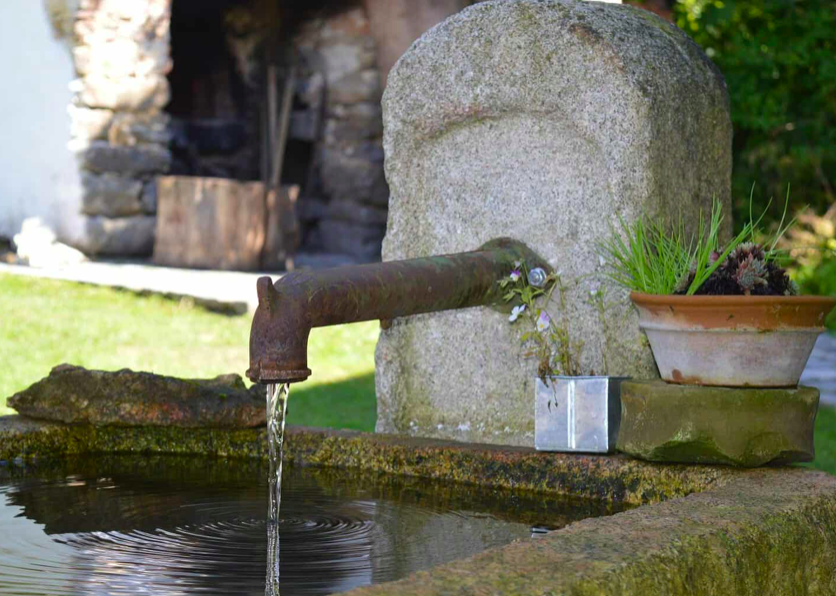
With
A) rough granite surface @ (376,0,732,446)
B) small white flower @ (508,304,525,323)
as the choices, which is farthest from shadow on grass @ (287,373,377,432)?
small white flower @ (508,304,525,323)

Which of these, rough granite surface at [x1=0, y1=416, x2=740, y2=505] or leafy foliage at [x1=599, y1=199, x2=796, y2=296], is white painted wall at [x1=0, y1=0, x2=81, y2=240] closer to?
rough granite surface at [x1=0, y1=416, x2=740, y2=505]

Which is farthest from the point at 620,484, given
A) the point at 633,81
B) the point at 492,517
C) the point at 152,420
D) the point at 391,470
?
the point at 152,420

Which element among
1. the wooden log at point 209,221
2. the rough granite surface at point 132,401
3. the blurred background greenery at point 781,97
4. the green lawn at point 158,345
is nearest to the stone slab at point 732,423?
the rough granite surface at point 132,401

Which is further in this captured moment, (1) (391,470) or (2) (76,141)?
(2) (76,141)

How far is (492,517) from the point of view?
2.04 metres

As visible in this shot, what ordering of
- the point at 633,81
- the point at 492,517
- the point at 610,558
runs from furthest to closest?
the point at 633,81, the point at 492,517, the point at 610,558

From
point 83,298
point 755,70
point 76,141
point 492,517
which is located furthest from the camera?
point 755,70

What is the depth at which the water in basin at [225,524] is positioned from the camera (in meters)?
1.68

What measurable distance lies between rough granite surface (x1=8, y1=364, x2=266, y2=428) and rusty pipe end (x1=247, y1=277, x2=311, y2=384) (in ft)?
2.47

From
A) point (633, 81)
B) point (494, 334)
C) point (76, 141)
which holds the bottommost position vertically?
point (494, 334)

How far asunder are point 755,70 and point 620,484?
26.6ft

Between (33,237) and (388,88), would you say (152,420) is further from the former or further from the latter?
(33,237)

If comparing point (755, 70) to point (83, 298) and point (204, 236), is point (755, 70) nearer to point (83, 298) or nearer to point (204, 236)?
point (204, 236)

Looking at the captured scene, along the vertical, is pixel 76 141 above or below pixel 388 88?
above
